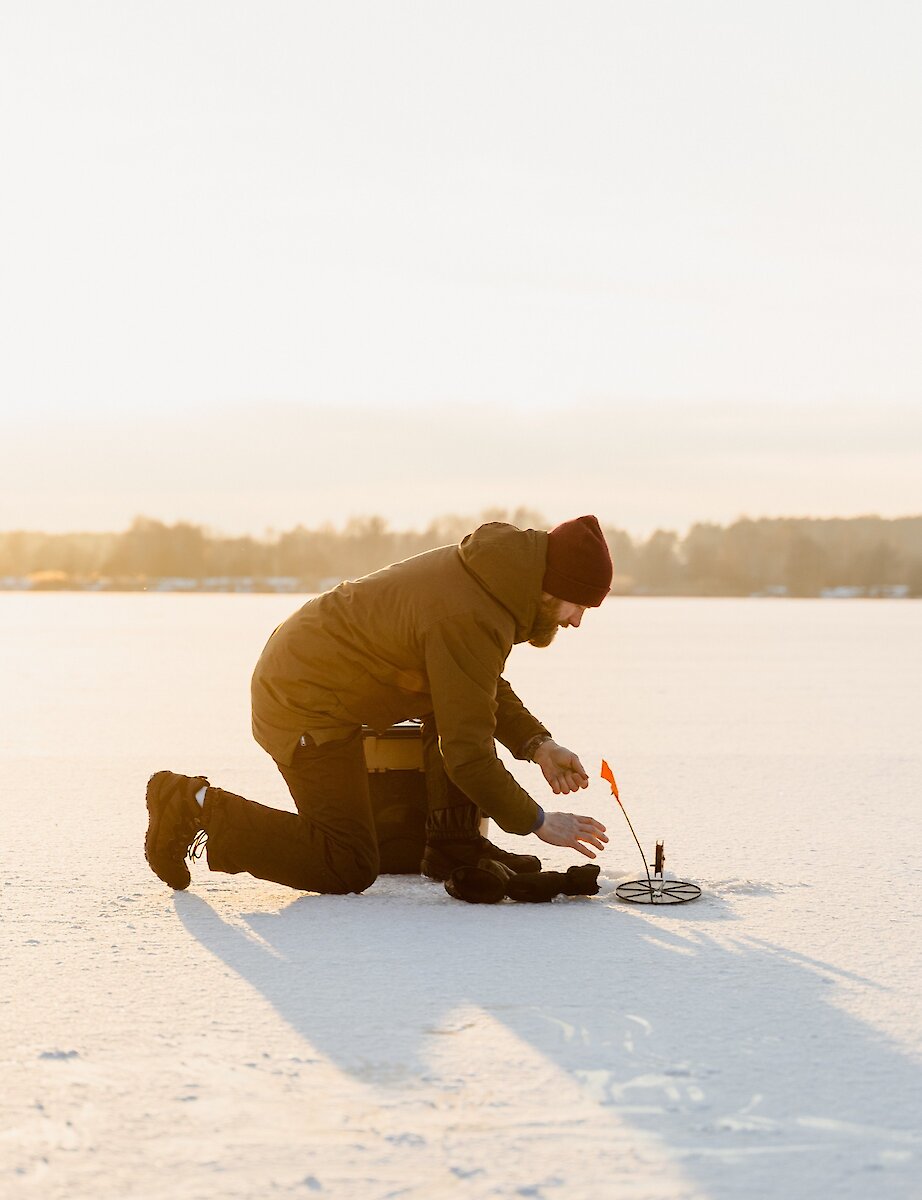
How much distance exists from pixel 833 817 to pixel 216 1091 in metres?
3.72

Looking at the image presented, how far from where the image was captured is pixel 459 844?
4238mm

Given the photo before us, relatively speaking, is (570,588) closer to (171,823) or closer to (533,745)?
(533,745)

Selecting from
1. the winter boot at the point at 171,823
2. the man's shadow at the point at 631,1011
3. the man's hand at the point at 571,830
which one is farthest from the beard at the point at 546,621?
the winter boot at the point at 171,823

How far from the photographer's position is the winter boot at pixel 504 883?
3.96 meters

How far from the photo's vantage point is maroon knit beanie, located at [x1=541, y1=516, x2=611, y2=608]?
12.2ft

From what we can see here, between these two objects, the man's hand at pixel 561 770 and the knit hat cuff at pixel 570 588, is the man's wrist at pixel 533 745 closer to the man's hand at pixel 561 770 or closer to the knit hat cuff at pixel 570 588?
the man's hand at pixel 561 770

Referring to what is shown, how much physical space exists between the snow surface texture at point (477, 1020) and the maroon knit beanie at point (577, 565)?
3.05ft

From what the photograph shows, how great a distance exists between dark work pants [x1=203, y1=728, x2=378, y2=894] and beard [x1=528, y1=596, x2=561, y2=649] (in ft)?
2.18

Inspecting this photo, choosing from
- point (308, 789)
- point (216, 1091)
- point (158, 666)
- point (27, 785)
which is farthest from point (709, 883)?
point (158, 666)

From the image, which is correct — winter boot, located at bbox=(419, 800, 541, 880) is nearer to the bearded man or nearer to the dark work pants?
the bearded man

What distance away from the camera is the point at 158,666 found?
1517cm

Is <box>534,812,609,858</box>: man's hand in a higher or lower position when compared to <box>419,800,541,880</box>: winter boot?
higher

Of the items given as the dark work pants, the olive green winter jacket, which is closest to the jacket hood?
the olive green winter jacket

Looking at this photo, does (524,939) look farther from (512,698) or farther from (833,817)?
Answer: (833,817)
